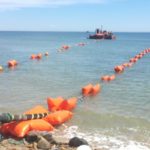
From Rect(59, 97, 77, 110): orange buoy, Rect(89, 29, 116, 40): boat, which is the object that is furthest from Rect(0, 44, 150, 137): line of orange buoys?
Rect(89, 29, 116, 40): boat

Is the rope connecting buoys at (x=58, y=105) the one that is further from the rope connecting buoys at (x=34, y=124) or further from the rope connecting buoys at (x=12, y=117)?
the rope connecting buoys at (x=12, y=117)

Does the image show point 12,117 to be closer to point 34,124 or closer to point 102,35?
point 34,124

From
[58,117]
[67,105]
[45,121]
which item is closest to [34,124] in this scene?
[45,121]

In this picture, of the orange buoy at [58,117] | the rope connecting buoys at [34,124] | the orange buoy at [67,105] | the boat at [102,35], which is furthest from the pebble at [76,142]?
the boat at [102,35]

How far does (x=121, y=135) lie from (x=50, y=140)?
2.69m

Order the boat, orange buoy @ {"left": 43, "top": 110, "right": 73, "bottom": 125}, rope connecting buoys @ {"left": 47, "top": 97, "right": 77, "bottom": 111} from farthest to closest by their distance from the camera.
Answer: the boat
rope connecting buoys @ {"left": 47, "top": 97, "right": 77, "bottom": 111}
orange buoy @ {"left": 43, "top": 110, "right": 73, "bottom": 125}

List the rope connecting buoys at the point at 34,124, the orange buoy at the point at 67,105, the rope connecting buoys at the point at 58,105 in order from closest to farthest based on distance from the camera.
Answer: the rope connecting buoys at the point at 34,124 → the rope connecting buoys at the point at 58,105 → the orange buoy at the point at 67,105

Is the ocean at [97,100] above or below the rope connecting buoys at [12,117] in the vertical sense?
below

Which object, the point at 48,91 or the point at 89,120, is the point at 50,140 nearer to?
the point at 89,120

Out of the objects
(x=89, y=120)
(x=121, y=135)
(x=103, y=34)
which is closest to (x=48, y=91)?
(x=89, y=120)

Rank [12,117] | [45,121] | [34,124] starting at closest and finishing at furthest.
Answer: [12,117], [34,124], [45,121]

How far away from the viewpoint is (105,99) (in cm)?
1986

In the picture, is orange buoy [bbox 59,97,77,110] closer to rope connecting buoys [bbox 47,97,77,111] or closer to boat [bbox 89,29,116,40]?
rope connecting buoys [bbox 47,97,77,111]

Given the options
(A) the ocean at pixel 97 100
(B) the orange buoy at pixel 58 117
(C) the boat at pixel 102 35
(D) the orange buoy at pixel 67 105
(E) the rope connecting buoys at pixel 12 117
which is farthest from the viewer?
(C) the boat at pixel 102 35
